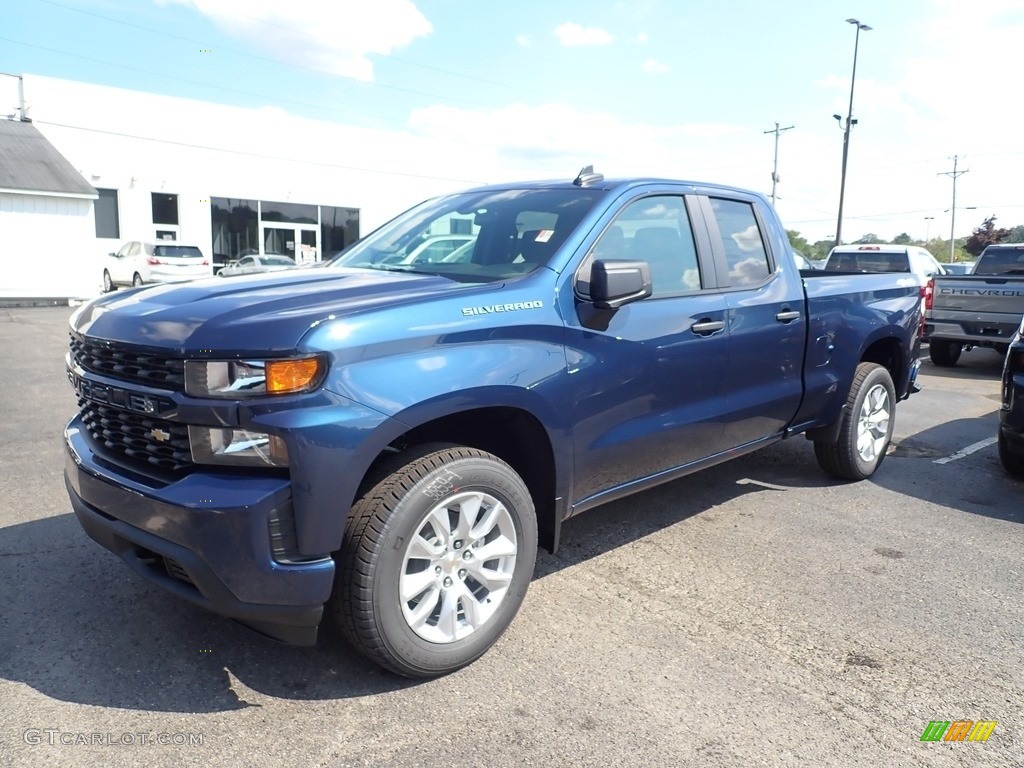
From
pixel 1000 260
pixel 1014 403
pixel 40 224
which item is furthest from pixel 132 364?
pixel 40 224

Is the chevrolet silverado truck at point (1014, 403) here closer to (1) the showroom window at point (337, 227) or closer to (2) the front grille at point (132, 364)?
(2) the front grille at point (132, 364)

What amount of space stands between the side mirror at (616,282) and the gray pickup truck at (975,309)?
8.43 m

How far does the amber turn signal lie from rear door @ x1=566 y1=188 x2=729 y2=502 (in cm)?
114

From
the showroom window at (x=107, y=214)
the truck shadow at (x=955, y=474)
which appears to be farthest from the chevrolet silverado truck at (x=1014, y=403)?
the showroom window at (x=107, y=214)

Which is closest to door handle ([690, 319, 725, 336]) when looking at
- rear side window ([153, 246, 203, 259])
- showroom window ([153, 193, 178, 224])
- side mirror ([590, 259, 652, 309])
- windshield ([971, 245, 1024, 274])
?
side mirror ([590, 259, 652, 309])

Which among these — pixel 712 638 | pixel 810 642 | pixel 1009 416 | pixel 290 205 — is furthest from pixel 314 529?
pixel 290 205

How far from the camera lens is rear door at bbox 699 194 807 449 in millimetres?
4246

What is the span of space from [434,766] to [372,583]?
1.97 ft

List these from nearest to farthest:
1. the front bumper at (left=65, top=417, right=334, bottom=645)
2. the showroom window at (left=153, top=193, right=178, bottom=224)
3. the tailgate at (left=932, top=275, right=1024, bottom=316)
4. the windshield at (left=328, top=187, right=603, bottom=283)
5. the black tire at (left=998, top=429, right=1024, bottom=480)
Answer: the front bumper at (left=65, top=417, right=334, bottom=645) → the windshield at (left=328, top=187, right=603, bottom=283) → the black tire at (left=998, top=429, right=1024, bottom=480) → the tailgate at (left=932, top=275, right=1024, bottom=316) → the showroom window at (left=153, top=193, right=178, bottom=224)

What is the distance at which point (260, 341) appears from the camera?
99.5 inches

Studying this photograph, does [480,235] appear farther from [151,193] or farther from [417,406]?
[151,193]

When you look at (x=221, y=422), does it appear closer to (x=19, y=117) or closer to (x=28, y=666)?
(x=28, y=666)

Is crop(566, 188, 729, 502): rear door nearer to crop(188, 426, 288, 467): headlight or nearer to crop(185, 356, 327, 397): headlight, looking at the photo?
crop(185, 356, 327, 397): headlight

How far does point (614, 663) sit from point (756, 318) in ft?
6.97
